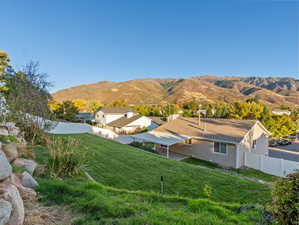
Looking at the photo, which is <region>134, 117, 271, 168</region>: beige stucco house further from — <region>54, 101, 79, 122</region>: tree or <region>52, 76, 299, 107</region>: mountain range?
<region>52, 76, 299, 107</region>: mountain range

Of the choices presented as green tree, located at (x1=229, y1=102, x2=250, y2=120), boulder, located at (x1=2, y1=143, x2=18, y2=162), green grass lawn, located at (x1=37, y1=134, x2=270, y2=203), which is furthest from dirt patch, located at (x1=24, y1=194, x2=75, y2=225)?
green tree, located at (x1=229, y1=102, x2=250, y2=120)

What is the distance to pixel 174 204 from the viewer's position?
390 centimetres

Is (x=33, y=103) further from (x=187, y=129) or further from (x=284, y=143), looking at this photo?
(x=284, y=143)

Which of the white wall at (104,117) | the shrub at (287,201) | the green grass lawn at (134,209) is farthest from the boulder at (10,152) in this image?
the white wall at (104,117)

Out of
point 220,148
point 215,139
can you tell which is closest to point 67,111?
point 215,139

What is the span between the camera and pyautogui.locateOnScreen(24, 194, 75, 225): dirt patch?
2.71 metres

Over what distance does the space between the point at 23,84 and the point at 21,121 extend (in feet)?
6.60

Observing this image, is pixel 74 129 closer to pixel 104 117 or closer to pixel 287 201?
pixel 104 117

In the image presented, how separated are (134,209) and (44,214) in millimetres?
1578

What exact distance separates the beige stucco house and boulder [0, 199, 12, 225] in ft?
43.9

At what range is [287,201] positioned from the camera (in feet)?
7.26

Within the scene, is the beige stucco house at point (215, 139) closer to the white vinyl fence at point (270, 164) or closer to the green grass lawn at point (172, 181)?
the white vinyl fence at point (270, 164)

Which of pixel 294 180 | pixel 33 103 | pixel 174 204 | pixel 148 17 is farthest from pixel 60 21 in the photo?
pixel 294 180

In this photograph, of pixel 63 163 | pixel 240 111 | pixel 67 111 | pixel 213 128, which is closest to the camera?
pixel 63 163
